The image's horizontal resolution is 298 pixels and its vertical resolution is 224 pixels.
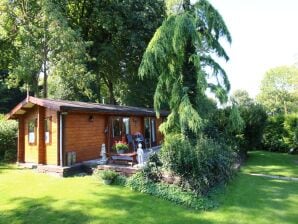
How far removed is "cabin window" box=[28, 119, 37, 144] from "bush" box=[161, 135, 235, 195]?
6.61 m

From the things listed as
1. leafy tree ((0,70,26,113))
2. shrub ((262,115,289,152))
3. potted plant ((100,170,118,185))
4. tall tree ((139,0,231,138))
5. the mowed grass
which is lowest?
the mowed grass

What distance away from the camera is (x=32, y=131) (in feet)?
41.7

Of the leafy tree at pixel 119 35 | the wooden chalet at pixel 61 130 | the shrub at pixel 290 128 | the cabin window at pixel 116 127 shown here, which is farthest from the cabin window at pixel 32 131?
the shrub at pixel 290 128

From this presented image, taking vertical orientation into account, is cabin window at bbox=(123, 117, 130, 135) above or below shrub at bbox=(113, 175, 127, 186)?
above

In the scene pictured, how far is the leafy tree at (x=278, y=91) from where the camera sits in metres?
55.6

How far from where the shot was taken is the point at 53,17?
16391 mm

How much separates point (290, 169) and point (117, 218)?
28.8ft

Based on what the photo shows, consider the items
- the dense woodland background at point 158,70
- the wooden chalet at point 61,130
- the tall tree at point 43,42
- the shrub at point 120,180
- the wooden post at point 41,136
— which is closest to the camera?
the shrub at point 120,180

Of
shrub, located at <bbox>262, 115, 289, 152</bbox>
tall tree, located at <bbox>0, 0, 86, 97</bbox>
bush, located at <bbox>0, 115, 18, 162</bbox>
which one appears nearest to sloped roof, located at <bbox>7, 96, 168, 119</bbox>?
bush, located at <bbox>0, 115, 18, 162</bbox>

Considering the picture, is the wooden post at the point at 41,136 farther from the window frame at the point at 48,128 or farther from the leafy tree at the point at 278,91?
the leafy tree at the point at 278,91

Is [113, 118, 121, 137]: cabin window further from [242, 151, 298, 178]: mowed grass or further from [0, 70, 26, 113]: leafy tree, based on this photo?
[0, 70, 26, 113]: leafy tree

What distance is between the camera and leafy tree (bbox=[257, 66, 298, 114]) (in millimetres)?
55609

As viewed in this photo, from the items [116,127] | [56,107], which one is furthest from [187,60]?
[116,127]

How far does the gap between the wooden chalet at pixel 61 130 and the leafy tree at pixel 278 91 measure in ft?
158
